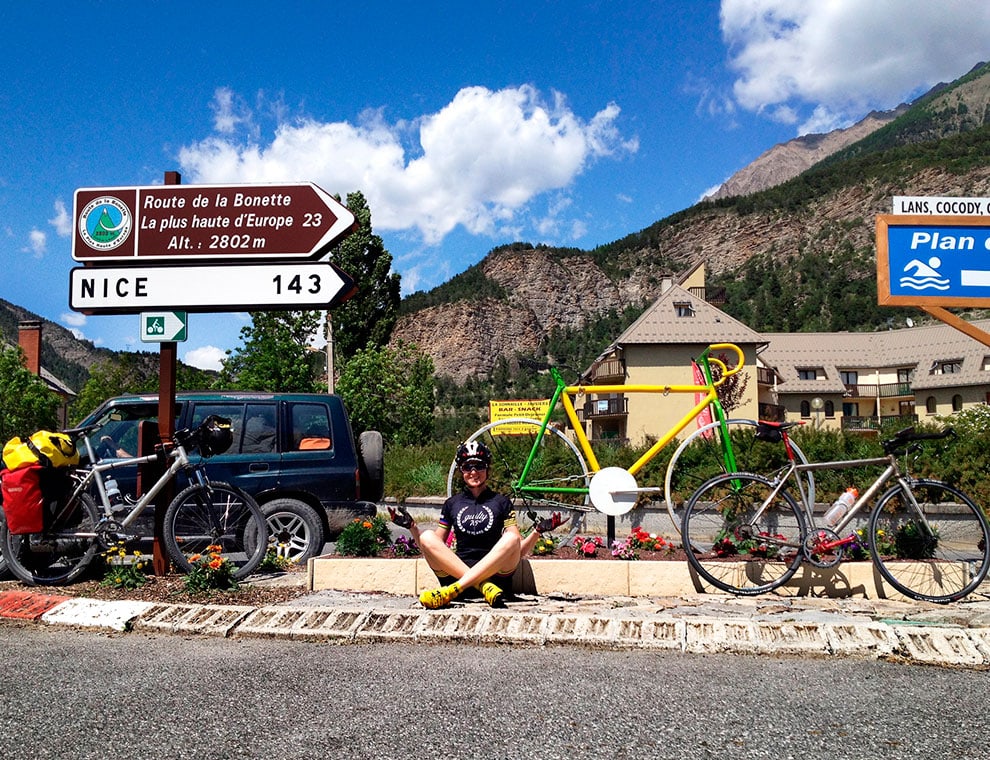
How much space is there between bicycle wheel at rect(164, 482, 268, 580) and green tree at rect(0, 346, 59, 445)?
46860mm

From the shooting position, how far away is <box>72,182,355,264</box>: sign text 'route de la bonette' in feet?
25.3

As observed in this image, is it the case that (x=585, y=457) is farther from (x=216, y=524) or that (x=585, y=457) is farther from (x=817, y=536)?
(x=216, y=524)

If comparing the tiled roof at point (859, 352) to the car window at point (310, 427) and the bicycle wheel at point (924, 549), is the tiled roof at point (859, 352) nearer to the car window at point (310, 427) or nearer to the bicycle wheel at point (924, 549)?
the car window at point (310, 427)

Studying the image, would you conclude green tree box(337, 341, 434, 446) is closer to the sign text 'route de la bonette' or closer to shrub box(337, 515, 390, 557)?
the sign text 'route de la bonette'

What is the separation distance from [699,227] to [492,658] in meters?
169

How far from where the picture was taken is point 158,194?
775 cm

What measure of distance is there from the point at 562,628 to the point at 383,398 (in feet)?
104

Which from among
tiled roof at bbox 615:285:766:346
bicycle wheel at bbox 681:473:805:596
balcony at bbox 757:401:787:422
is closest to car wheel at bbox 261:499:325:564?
bicycle wheel at bbox 681:473:805:596

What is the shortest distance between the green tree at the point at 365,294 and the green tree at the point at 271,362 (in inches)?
326

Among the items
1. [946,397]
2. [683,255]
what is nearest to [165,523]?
[946,397]

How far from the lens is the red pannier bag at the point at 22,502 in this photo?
6449mm

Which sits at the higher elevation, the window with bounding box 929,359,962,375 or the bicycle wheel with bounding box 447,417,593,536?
the window with bounding box 929,359,962,375

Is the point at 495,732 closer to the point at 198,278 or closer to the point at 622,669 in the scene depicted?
the point at 622,669

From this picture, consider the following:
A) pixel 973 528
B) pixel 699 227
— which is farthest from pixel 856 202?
pixel 973 528
